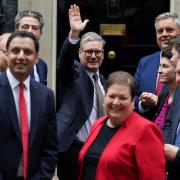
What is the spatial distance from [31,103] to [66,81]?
0.90m

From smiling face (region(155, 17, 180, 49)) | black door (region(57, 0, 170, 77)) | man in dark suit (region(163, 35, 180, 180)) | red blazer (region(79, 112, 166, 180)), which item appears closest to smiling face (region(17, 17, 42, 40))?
smiling face (region(155, 17, 180, 49))

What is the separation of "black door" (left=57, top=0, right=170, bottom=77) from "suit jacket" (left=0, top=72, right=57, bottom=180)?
12.1ft

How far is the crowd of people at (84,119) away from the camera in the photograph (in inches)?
160

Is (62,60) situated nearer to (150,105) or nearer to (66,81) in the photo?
(66,81)

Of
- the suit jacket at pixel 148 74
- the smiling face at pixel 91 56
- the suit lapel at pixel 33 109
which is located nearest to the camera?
the suit lapel at pixel 33 109

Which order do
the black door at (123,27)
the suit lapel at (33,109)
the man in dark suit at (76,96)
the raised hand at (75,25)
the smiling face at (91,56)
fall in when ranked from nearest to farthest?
the suit lapel at (33,109)
the raised hand at (75,25)
the man in dark suit at (76,96)
the smiling face at (91,56)
the black door at (123,27)

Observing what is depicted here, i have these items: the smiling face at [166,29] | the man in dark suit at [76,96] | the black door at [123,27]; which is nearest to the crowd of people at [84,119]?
the man in dark suit at [76,96]

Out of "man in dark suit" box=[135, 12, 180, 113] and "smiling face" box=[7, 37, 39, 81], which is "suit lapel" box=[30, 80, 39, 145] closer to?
"smiling face" box=[7, 37, 39, 81]

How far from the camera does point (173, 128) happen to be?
4.39m

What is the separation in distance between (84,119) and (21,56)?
1.11 m

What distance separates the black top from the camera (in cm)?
420

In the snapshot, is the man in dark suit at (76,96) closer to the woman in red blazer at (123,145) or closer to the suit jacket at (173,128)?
the suit jacket at (173,128)

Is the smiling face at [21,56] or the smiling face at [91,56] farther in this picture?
the smiling face at [91,56]

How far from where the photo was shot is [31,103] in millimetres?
4512
